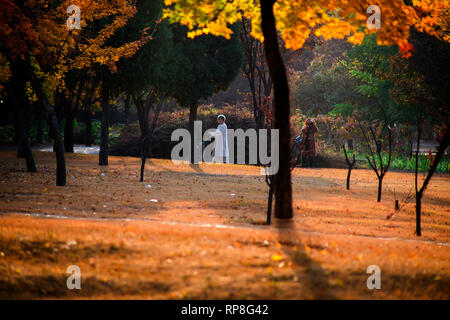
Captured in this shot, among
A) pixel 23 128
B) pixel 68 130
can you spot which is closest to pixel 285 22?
pixel 23 128

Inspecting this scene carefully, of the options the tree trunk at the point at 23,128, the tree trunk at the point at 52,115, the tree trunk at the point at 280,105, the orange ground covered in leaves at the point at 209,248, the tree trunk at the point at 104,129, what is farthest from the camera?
the tree trunk at the point at 104,129

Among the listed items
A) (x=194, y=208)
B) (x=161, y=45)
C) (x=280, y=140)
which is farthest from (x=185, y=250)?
(x=161, y=45)

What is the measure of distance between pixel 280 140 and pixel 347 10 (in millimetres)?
2448

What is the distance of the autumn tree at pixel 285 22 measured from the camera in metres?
9.26

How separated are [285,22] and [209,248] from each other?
5.14m

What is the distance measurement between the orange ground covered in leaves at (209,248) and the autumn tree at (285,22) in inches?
62.3

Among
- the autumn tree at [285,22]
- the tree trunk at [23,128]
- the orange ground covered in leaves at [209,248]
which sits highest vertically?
the autumn tree at [285,22]

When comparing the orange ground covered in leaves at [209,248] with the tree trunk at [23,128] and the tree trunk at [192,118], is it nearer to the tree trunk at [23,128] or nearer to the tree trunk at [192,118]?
the tree trunk at [23,128]

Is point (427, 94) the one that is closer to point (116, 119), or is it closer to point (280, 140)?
point (280, 140)

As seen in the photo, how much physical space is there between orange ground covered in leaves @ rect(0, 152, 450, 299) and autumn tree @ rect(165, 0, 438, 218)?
1582 mm

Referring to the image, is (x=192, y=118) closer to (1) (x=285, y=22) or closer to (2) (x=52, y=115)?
(2) (x=52, y=115)

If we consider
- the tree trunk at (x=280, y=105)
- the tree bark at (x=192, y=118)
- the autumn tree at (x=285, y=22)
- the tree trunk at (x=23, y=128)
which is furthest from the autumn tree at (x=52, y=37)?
the tree bark at (x=192, y=118)

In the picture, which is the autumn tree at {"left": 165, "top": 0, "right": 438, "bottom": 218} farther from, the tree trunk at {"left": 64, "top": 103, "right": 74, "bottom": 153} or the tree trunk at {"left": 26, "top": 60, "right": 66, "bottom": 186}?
the tree trunk at {"left": 64, "top": 103, "right": 74, "bottom": 153}

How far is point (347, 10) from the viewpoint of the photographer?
30.6 feet
